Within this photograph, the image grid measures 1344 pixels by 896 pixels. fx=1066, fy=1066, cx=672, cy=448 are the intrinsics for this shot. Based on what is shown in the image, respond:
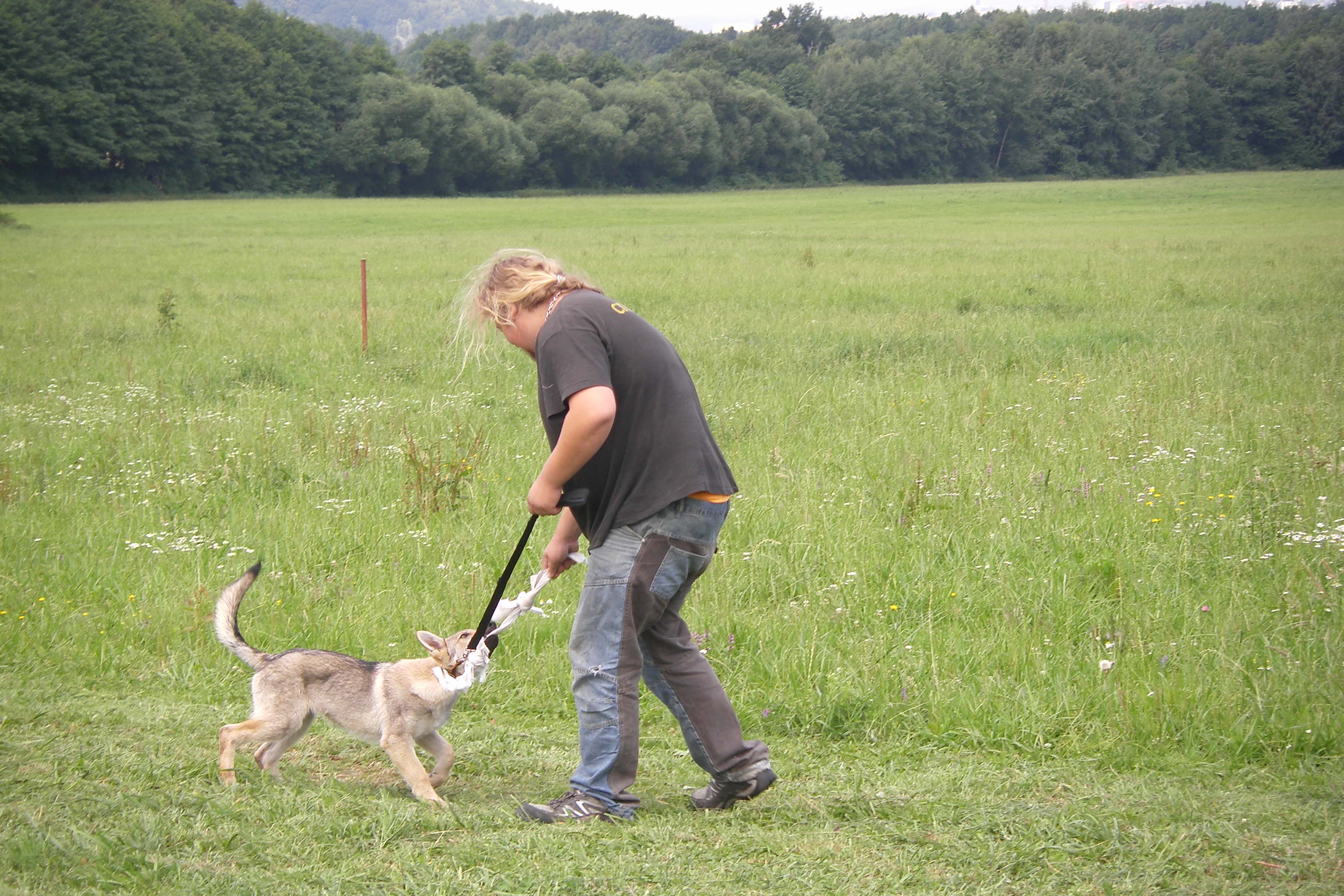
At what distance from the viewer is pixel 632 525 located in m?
3.92

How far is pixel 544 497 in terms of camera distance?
3803 millimetres

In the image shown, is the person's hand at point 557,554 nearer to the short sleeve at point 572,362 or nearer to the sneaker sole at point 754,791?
the short sleeve at point 572,362

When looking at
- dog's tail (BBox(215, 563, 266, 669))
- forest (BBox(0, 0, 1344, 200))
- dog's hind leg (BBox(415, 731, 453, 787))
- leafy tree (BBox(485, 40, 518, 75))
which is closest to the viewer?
dog's hind leg (BBox(415, 731, 453, 787))

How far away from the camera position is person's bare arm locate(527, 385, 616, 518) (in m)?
3.63

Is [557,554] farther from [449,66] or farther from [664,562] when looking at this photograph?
[449,66]

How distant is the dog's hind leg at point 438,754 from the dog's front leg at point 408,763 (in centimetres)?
10

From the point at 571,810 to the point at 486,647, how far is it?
2.33ft

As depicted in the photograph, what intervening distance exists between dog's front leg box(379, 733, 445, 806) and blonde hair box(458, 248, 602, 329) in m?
1.69

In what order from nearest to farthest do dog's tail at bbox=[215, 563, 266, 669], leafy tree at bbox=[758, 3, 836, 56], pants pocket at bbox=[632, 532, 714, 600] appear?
pants pocket at bbox=[632, 532, 714, 600] < dog's tail at bbox=[215, 563, 266, 669] < leafy tree at bbox=[758, 3, 836, 56]

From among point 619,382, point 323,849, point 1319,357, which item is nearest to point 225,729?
point 323,849

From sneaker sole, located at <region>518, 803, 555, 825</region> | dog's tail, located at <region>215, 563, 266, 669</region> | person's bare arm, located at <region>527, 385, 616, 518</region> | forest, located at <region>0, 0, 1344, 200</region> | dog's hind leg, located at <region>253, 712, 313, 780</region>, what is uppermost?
forest, located at <region>0, 0, 1344, 200</region>

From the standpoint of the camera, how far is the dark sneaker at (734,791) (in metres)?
4.13

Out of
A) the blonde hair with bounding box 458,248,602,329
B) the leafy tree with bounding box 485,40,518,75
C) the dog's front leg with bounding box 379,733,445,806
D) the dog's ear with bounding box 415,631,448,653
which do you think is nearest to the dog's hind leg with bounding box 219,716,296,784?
the dog's front leg with bounding box 379,733,445,806

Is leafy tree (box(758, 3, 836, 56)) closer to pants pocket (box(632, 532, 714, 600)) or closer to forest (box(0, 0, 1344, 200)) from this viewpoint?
forest (box(0, 0, 1344, 200))
